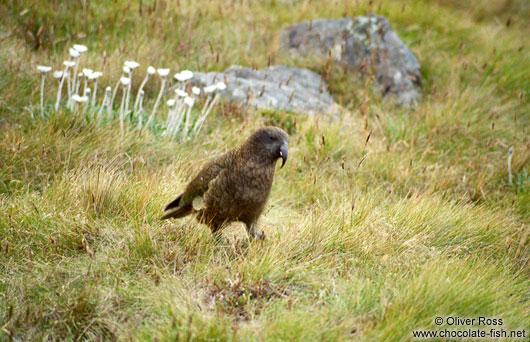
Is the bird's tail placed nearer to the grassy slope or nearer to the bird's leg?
the grassy slope

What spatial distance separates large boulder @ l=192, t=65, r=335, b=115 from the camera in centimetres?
561

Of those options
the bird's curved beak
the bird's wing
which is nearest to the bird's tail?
the bird's wing

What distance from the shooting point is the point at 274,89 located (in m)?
5.98

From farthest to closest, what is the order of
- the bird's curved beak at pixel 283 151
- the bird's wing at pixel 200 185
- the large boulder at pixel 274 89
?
the large boulder at pixel 274 89 → the bird's wing at pixel 200 185 → the bird's curved beak at pixel 283 151

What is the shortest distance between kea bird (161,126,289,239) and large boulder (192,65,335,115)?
7.13ft

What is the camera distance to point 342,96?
625 cm

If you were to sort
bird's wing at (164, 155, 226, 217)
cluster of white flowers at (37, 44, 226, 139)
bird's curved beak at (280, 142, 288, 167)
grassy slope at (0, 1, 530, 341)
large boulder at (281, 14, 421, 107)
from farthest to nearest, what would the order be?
large boulder at (281, 14, 421, 107)
cluster of white flowers at (37, 44, 226, 139)
bird's wing at (164, 155, 226, 217)
bird's curved beak at (280, 142, 288, 167)
grassy slope at (0, 1, 530, 341)

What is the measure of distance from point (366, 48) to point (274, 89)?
73.5 inches

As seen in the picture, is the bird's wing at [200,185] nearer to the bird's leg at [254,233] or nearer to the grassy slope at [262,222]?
the grassy slope at [262,222]

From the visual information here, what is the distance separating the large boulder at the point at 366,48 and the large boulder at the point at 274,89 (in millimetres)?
622

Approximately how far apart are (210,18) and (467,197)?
4977mm

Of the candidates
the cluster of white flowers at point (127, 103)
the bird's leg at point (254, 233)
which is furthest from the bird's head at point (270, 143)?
the cluster of white flowers at point (127, 103)

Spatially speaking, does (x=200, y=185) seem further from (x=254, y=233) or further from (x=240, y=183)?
(x=254, y=233)

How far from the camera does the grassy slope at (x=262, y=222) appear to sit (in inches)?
103
